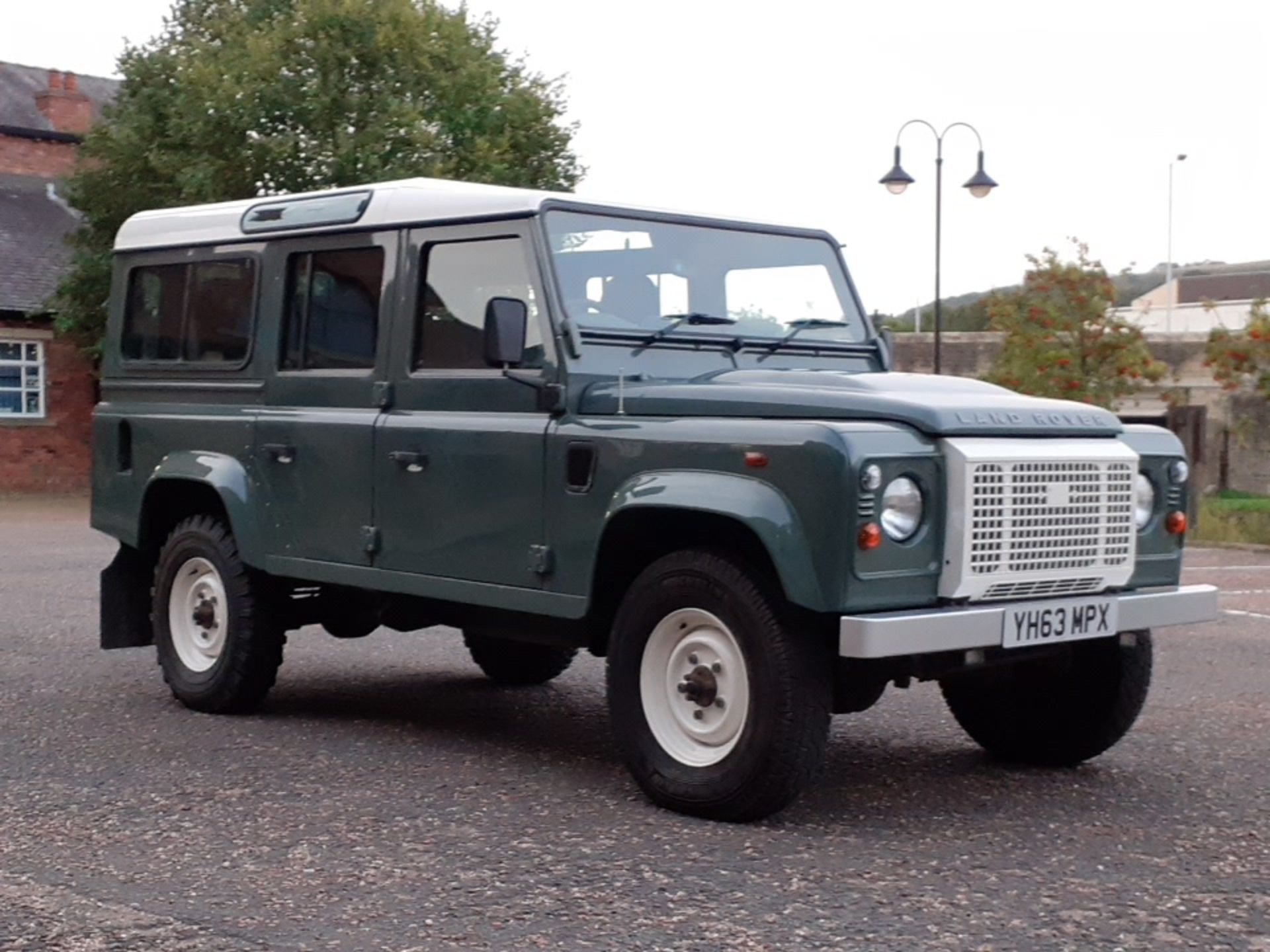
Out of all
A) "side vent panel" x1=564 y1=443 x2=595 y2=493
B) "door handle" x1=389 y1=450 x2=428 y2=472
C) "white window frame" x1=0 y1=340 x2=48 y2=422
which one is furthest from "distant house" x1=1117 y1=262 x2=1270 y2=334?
Result: "side vent panel" x1=564 y1=443 x2=595 y2=493

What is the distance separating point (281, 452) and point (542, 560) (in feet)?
5.93

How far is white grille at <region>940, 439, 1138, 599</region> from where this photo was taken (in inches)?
241

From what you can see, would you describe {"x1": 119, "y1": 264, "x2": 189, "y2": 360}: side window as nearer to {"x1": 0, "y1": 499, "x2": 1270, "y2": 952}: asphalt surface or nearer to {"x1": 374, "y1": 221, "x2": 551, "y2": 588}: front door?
{"x1": 0, "y1": 499, "x2": 1270, "y2": 952}: asphalt surface

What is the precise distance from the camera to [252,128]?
101 feet

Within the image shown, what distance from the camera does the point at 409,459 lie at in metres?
7.51

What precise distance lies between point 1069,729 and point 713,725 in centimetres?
169

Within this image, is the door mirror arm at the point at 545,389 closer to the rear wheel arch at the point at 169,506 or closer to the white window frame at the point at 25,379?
the rear wheel arch at the point at 169,506

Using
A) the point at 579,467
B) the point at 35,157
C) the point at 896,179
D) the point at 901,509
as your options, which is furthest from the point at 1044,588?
the point at 35,157

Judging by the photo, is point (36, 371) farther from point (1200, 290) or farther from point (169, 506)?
point (1200, 290)

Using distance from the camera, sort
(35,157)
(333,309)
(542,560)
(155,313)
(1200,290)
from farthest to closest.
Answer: (1200,290)
(35,157)
(155,313)
(333,309)
(542,560)

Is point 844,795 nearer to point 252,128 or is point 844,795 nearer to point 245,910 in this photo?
point 245,910

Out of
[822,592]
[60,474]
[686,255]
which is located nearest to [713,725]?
[822,592]

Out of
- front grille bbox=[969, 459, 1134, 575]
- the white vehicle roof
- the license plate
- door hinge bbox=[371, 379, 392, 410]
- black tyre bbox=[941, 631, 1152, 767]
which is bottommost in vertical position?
black tyre bbox=[941, 631, 1152, 767]

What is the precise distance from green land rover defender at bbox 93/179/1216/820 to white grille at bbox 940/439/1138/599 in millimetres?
12
